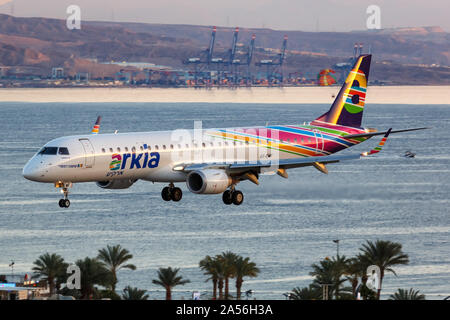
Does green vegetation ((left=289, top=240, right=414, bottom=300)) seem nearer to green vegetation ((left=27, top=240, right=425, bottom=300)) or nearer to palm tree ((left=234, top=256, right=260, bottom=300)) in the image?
green vegetation ((left=27, top=240, right=425, bottom=300))

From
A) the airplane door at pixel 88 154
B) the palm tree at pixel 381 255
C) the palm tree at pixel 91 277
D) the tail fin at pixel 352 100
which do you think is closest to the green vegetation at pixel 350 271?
the palm tree at pixel 381 255

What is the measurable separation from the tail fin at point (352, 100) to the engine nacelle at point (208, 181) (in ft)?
56.0

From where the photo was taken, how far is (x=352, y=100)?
8025cm

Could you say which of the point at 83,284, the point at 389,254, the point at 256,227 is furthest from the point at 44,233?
the point at 389,254

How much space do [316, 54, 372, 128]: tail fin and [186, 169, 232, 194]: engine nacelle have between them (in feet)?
56.0

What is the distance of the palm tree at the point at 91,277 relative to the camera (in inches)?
4742

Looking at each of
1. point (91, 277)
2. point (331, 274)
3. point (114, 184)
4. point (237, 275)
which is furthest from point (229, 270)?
point (114, 184)

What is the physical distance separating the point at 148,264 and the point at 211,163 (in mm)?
97491

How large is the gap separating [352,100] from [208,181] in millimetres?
22753

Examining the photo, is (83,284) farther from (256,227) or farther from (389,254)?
(256,227)

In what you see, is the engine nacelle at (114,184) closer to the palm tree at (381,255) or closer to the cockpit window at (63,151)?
the cockpit window at (63,151)

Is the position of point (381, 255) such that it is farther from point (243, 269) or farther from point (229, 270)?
point (229, 270)

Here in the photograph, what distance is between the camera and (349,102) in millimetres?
79938
